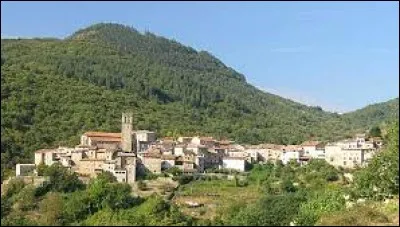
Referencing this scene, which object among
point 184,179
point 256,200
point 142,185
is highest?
point 184,179

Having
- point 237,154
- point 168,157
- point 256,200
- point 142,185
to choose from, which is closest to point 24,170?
point 142,185

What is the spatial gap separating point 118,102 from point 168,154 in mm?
16610

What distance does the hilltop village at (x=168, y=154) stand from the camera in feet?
119

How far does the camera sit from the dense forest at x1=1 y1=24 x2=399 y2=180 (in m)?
44.8

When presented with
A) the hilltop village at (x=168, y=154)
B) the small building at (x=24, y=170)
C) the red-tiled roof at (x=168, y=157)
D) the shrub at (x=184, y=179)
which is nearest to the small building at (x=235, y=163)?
the hilltop village at (x=168, y=154)

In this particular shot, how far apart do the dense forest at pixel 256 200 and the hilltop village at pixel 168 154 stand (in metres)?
1.23

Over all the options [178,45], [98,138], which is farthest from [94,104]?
[178,45]

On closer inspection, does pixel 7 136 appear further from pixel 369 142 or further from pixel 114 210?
pixel 369 142

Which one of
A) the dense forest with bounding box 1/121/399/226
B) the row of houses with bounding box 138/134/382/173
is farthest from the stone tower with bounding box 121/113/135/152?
the dense forest with bounding box 1/121/399/226

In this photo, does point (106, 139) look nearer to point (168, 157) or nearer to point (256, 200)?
point (168, 157)

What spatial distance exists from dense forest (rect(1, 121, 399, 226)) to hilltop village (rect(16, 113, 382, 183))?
1.23 m

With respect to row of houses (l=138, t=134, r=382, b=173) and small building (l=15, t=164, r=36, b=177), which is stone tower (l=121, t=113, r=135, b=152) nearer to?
row of houses (l=138, t=134, r=382, b=173)

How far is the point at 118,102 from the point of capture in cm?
5544

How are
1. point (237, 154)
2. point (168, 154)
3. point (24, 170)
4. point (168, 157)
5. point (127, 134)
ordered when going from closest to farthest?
1. point (24, 170)
2. point (168, 157)
3. point (168, 154)
4. point (127, 134)
5. point (237, 154)
